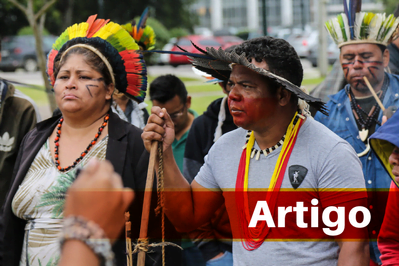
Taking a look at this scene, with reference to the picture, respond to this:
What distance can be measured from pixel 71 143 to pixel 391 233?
1.76 m

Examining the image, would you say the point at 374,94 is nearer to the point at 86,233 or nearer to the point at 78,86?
the point at 78,86

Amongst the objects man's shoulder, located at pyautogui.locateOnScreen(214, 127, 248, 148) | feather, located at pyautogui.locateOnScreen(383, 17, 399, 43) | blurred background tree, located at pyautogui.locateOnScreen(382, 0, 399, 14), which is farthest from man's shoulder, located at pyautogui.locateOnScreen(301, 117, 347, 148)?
blurred background tree, located at pyautogui.locateOnScreen(382, 0, 399, 14)

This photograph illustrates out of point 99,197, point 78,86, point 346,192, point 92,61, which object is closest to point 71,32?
point 92,61

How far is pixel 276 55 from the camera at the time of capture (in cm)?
240

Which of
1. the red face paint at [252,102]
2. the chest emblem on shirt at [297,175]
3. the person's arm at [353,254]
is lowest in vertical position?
the person's arm at [353,254]

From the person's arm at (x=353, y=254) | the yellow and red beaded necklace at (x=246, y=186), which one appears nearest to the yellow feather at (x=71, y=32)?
the yellow and red beaded necklace at (x=246, y=186)

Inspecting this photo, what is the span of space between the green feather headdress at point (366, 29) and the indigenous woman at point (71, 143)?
1762 millimetres

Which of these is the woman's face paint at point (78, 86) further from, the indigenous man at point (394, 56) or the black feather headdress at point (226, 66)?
the indigenous man at point (394, 56)

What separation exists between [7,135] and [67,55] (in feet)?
3.29

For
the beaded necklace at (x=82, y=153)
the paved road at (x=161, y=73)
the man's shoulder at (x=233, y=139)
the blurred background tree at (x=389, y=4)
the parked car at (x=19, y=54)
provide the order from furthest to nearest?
the blurred background tree at (x=389, y=4), the parked car at (x=19, y=54), the paved road at (x=161, y=73), the beaded necklace at (x=82, y=153), the man's shoulder at (x=233, y=139)

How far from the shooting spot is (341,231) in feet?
7.30

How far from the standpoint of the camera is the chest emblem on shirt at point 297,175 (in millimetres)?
2254

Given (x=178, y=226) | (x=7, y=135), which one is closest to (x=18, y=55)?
(x=7, y=135)

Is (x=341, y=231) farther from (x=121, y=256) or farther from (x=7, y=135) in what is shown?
(x=7, y=135)
